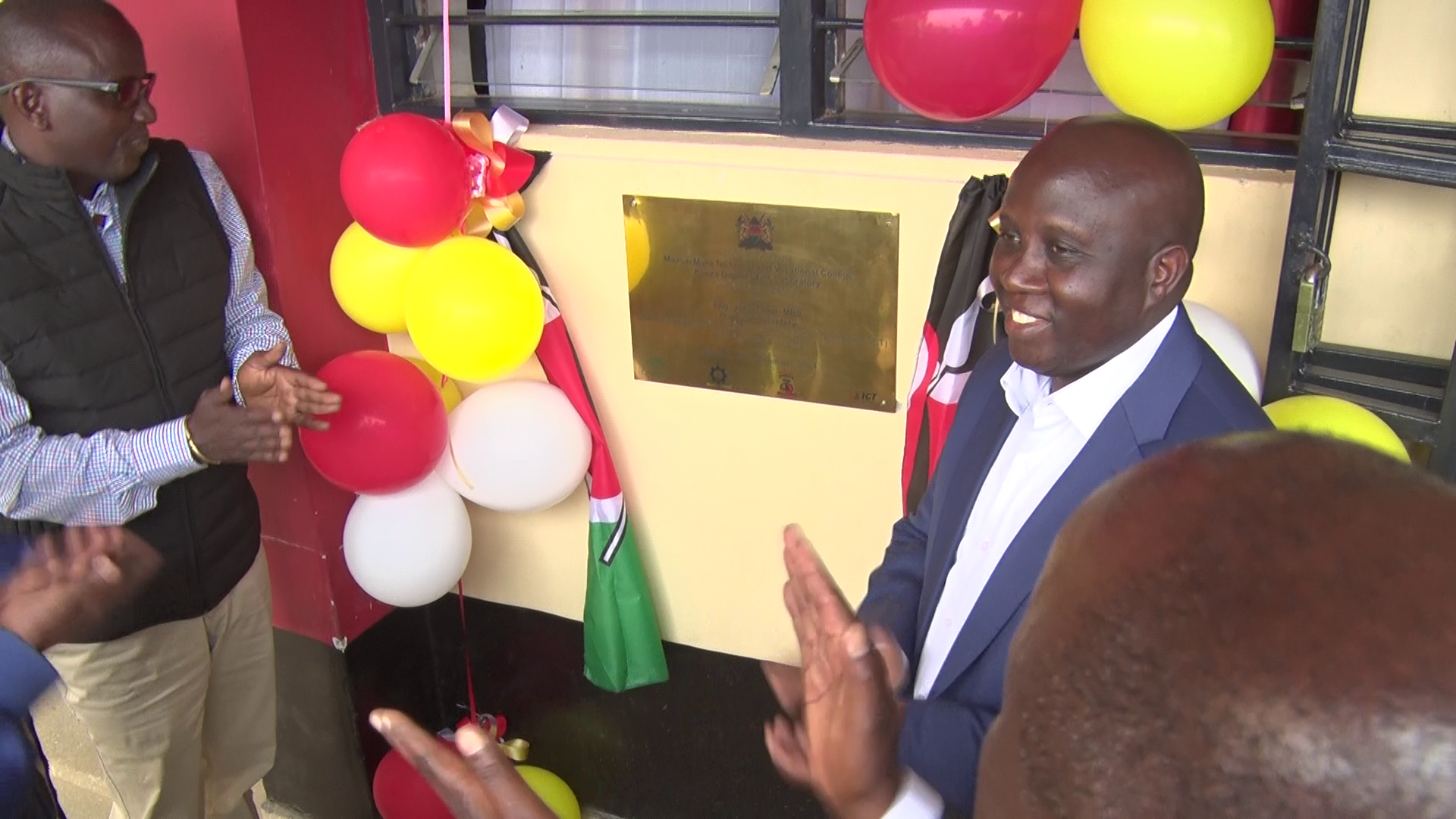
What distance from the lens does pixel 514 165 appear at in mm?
2742

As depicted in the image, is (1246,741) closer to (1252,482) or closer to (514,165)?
(1252,482)

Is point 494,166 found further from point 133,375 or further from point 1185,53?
point 1185,53

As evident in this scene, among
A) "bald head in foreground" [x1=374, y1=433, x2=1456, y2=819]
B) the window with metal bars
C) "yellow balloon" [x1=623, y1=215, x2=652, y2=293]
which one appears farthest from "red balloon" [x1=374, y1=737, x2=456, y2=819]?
"bald head in foreground" [x1=374, y1=433, x2=1456, y2=819]

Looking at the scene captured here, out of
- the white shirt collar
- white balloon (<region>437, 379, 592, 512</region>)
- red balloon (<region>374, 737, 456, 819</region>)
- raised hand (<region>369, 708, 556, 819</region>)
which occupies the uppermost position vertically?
the white shirt collar

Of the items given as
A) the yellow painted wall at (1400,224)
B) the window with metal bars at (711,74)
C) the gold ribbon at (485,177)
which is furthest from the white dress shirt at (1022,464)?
the gold ribbon at (485,177)

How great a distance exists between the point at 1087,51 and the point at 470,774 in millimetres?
1587

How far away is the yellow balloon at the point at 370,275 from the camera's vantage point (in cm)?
272

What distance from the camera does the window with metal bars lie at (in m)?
2.24

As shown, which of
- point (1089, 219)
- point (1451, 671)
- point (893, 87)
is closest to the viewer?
point (1451, 671)

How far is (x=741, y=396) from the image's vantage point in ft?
9.23

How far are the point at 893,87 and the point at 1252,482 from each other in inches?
64.0

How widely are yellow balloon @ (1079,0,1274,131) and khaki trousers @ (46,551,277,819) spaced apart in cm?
211

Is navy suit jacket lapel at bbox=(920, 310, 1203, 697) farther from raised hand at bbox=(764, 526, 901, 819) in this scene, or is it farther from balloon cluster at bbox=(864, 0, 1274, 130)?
balloon cluster at bbox=(864, 0, 1274, 130)

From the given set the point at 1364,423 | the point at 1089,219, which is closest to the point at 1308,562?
the point at 1089,219
